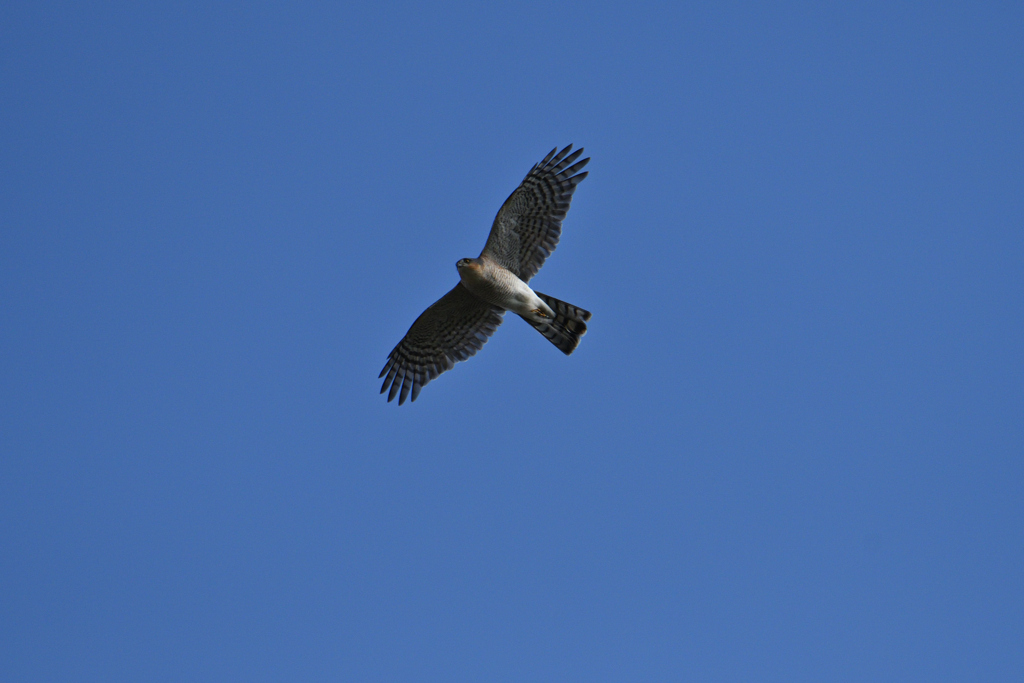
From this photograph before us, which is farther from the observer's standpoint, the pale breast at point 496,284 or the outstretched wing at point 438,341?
the outstretched wing at point 438,341

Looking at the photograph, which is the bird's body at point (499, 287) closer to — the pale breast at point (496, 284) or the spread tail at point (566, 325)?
the pale breast at point (496, 284)

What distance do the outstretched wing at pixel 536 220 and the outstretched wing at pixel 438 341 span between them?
2.92ft

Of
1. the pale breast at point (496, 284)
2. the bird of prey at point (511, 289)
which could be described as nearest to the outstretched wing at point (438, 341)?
the bird of prey at point (511, 289)

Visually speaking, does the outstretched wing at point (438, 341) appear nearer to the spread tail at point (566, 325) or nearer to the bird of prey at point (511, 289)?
the bird of prey at point (511, 289)

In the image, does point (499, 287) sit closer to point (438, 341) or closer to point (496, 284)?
point (496, 284)

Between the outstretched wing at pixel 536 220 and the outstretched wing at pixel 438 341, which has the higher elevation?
the outstretched wing at pixel 536 220

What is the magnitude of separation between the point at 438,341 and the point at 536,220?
2.42m

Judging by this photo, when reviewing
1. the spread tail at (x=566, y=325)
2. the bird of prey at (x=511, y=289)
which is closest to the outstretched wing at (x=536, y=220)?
the bird of prey at (x=511, y=289)

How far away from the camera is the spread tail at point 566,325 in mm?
17734

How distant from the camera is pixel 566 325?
17.9m

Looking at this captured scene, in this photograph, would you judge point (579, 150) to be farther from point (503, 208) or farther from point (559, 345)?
point (559, 345)

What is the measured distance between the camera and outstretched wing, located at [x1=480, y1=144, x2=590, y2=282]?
1725cm

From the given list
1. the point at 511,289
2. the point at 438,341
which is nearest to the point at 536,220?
the point at 511,289

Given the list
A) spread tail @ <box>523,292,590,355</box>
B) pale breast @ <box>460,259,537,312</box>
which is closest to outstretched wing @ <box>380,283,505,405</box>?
pale breast @ <box>460,259,537,312</box>
